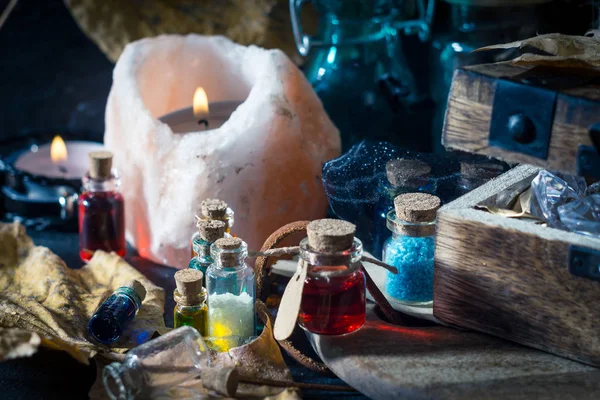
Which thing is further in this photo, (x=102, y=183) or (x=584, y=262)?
(x=102, y=183)

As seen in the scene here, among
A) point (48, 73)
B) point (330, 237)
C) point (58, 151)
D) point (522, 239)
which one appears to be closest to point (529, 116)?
point (522, 239)

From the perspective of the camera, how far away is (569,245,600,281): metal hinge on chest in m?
0.75

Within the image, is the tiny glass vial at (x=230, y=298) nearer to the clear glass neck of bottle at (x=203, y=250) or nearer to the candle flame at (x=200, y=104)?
the clear glass neck of bottle at (x=203, y=250)

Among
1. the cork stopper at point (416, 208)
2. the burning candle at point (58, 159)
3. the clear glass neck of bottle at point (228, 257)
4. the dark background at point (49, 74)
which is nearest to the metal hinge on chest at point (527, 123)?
the cork stopper at point (416, 208)

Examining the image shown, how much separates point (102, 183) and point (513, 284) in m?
0.59

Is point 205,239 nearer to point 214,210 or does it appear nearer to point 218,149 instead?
→ point 214,210

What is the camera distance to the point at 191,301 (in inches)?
34.9

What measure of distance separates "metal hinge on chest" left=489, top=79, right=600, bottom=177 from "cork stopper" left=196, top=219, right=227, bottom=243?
32cm

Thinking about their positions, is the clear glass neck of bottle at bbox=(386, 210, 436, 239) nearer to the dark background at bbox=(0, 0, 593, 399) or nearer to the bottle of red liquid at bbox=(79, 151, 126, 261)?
the bottle of red liquid at bbox=(79, 151, 126, 261)

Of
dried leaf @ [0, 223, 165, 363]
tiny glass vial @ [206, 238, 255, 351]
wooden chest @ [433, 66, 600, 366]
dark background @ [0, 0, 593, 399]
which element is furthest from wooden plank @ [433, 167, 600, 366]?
dark background @ [0, 0, 593, 399]

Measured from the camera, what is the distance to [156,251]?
3.64 feet

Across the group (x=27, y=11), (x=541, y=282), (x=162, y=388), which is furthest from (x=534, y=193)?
(x=27, y=11)

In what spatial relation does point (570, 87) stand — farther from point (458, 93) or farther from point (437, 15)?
point (437, 15)

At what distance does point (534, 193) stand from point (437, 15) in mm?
571
